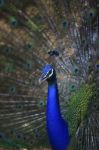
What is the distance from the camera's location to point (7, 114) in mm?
5363

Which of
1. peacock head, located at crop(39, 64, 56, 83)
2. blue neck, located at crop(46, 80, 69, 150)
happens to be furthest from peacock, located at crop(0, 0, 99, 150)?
peacock head, located at crop(39, 64, 56, 83)

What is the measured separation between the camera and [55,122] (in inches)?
190

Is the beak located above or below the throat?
above

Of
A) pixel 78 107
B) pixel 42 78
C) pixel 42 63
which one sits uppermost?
pixel 42 63

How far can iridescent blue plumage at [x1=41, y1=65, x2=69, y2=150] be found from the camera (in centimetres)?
470

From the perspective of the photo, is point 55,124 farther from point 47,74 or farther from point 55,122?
point 47,74

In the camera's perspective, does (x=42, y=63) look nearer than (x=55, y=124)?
No

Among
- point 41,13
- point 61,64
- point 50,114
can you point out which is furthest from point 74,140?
point 41,13

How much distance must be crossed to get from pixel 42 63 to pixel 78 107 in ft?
1.84

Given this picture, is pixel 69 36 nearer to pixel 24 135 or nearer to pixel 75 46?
pixel 75 46

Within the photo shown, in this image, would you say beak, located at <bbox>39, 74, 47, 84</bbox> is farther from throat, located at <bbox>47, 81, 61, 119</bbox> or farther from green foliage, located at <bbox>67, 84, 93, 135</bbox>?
green foliage, located at <bbox>67, 84, 93, 135</bbox>

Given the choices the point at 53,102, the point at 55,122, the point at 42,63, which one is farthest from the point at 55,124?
the point at 42,63

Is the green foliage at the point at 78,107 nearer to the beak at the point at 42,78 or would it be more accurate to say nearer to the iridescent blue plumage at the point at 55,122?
the iridescent blue plumage at the point at 55,122

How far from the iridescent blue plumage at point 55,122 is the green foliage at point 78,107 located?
58mm
